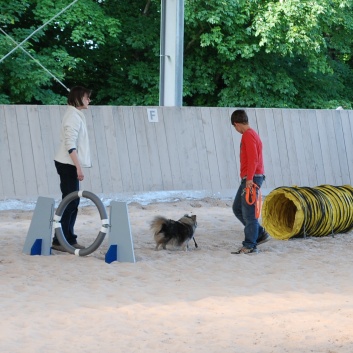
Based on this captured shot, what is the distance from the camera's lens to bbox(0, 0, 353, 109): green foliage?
24.5 m

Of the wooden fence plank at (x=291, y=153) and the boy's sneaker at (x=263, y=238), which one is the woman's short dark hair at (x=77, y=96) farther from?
the wooden fence plank at (x=291, y=153)

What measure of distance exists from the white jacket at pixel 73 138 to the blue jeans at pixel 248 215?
179 cm

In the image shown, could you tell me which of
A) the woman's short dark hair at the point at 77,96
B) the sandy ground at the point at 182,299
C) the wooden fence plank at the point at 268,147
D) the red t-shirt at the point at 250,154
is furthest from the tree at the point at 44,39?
the red t-shirt at the point at 250,154

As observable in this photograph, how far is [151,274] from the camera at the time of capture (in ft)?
30.6

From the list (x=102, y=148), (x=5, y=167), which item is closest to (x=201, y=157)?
(x=102, y=148)

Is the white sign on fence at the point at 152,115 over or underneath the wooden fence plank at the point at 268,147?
over

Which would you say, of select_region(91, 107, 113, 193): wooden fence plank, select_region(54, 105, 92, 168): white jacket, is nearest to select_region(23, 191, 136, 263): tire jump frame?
select_region(54, 105, 92, 168): white jacket

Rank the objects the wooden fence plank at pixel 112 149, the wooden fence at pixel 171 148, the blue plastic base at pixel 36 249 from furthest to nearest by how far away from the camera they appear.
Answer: the wooden fence plank at pixel 112 149
the wooden fence at pixel 171 148
the blue plastic base at pixel 36 249

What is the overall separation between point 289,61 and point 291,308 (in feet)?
69.9

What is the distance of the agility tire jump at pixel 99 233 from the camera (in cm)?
997

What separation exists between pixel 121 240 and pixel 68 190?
89 centimetres

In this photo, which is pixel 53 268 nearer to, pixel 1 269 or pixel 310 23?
pixel 1 269

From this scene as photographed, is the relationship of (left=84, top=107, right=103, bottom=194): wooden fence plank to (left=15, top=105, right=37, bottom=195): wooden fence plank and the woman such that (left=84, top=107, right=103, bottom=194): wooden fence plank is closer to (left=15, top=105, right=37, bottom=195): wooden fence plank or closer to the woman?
(left=15, top=105, right=37, bottom=195): wooden fence plank

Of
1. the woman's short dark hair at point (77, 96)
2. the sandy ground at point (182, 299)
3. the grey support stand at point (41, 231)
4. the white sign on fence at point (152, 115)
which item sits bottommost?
the sandy ground at point (182, 299)
